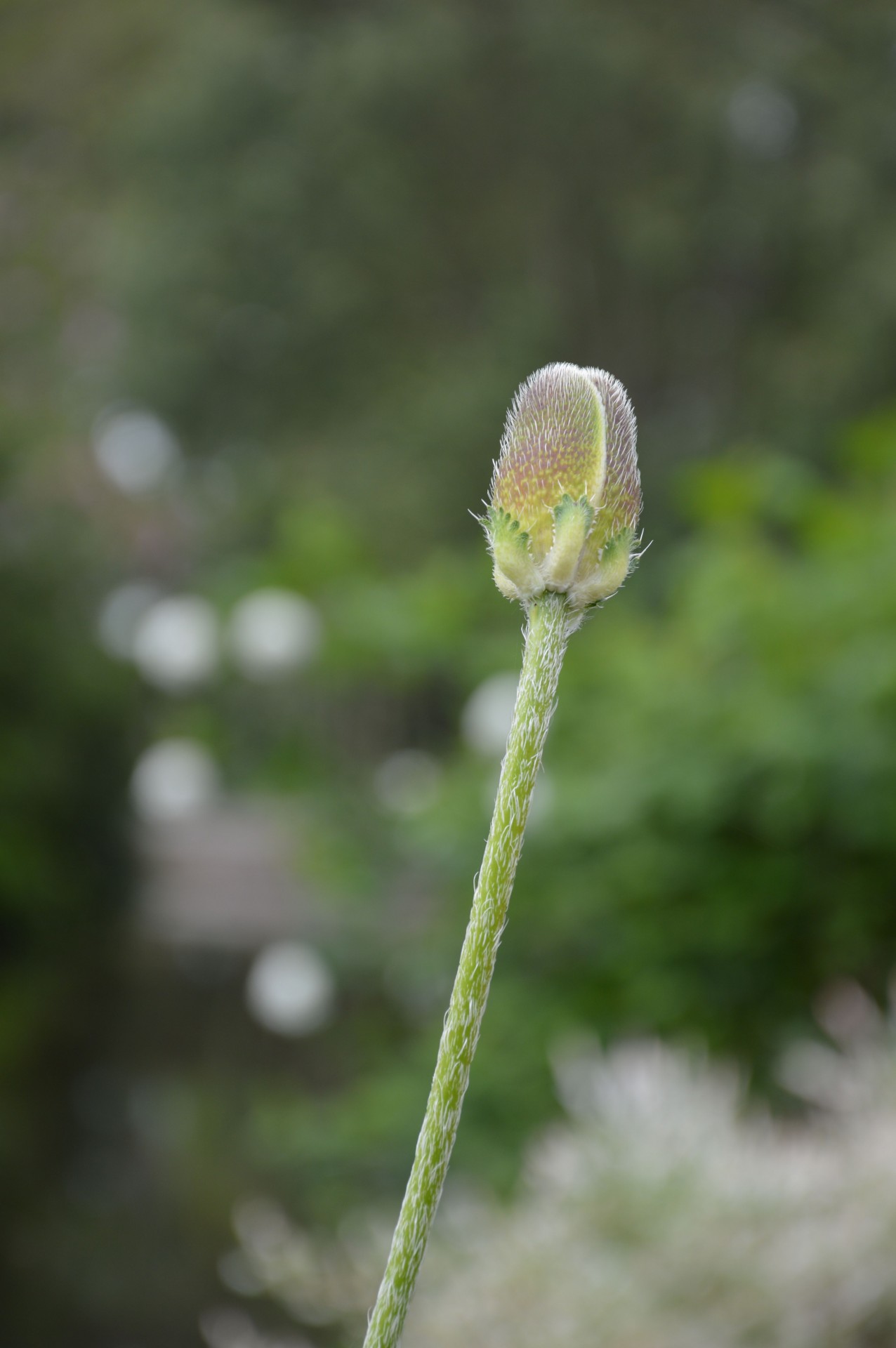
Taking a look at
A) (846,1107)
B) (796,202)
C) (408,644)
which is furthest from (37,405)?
(846,1107)

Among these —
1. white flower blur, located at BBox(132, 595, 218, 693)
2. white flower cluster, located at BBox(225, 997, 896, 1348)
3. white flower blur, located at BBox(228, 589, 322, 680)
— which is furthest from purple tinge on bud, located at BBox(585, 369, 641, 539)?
white flower blur, located at BBox(132, 595, 218, 693)

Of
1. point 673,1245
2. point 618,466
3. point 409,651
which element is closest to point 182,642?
point 409,651

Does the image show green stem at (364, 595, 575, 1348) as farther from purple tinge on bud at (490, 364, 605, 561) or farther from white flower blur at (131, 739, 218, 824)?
white flower blur at (131, 739, 218, 824)

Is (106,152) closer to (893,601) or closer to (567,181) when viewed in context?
(567,181)

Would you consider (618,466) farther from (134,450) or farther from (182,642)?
(134,450)

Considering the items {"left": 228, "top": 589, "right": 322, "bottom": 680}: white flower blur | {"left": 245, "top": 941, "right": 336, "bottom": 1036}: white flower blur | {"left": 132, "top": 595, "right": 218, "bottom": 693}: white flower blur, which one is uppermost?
{"left": 228, "top": 589, "right": 322, "bottom": 680}: white flower blur

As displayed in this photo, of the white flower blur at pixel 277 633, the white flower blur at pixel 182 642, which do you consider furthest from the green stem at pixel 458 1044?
the white flower blur at pixel 182 642

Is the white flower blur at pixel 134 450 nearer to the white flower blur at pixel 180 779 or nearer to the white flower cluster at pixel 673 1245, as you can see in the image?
the white flower blur at pixel 180 779
